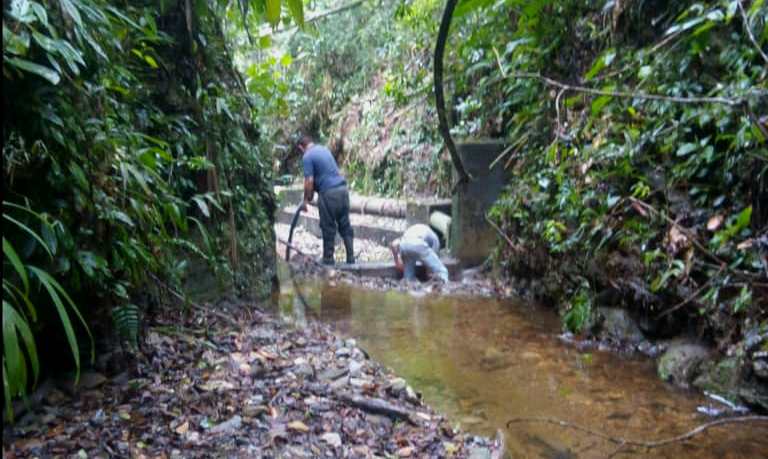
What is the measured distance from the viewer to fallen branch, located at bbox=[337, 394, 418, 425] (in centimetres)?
305

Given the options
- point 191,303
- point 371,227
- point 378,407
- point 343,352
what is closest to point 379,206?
point 371,227

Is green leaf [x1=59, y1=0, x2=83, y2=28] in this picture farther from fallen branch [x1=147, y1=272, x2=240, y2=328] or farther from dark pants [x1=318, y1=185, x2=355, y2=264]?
dark pants [x1=318, y1=185, x2=355, y2=264]

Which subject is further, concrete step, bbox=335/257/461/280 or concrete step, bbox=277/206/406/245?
concrete step, bbox=277/206/406/245

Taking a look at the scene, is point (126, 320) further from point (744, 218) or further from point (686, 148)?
point (686, 148)

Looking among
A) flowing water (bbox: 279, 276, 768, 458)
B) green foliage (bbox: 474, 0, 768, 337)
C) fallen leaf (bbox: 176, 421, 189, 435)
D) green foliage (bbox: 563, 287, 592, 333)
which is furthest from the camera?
green foliage (bbox: 563, 287, 592, 333)

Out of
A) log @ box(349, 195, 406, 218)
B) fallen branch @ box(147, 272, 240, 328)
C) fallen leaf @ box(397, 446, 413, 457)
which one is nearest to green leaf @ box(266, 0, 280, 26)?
fallen branch @ box(147, 272, 240, 328)

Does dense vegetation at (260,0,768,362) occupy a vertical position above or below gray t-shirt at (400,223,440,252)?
above

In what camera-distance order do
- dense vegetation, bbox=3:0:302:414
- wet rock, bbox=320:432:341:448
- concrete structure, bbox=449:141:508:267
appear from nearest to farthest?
dense vegetation, bbox=3:0:302:414
wet rock, bbox=320:432:341:448
concrete structure, bbox=449:141:508:267

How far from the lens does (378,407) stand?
3.06 m

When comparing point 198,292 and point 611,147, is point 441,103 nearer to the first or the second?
point 198,292

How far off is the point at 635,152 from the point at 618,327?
1381mm

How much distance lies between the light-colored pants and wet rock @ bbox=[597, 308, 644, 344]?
9.28ft

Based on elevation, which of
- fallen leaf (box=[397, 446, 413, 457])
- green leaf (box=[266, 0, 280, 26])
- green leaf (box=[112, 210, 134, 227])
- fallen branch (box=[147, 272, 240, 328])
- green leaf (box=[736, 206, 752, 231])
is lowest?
fallen leaf (box=[397, 446, 413, 457])

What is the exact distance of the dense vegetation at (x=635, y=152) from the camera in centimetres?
385
